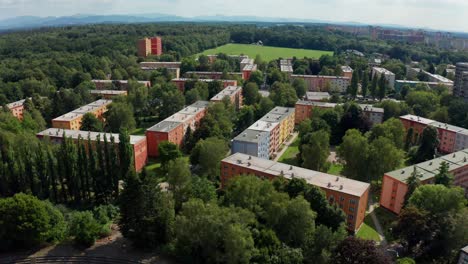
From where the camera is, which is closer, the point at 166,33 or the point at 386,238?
the point at 386,238

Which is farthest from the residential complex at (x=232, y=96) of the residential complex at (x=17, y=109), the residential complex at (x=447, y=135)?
the residential complex at (x=17, y=109)

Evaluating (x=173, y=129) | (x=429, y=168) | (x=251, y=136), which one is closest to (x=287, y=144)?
(x=251, y=136)

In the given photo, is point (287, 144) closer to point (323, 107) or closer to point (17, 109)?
point (323, 107)

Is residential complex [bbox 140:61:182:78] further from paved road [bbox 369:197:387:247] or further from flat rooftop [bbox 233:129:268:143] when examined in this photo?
paved road [bbox 369:197:387:247]

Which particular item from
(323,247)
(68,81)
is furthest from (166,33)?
(323,247)

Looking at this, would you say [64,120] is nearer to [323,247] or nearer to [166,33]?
[323,247]

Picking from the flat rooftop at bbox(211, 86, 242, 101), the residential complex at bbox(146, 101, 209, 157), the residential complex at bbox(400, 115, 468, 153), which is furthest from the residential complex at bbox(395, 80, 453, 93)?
the residential complex at bbox(146, 101, 209, 157)

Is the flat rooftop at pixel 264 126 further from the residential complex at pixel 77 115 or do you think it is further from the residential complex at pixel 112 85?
the residential complex at pixel 112 85

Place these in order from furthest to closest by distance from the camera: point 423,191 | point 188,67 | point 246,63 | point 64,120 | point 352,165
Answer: point 246,63, point 188,67, point 64,120, point 352,165, point 423,191
